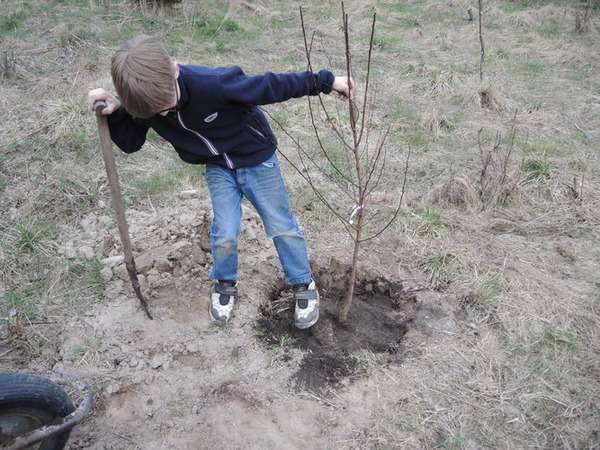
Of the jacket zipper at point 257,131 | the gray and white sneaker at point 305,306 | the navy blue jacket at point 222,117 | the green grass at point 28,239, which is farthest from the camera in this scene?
the green grass at point 28,239

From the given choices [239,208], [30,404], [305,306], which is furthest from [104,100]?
[305,306]

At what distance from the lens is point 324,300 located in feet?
9.95

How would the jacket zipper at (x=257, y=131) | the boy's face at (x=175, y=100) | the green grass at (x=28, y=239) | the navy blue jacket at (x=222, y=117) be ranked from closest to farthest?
the boy's face at (x=175, y=100) < the navy blue jacket at (x=222, y=117) < the jacket zipper at (x=257, y=131) < the green grass at (x=28, y=239)

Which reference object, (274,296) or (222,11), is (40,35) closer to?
(222,11)

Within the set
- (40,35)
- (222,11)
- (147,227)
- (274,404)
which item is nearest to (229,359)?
(274,404)

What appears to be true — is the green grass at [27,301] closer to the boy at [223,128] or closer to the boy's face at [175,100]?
the boy at [223,128]

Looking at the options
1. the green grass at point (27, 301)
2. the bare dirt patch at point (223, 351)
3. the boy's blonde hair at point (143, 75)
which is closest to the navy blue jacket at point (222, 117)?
the boy's blonde hair at point (143, 75)

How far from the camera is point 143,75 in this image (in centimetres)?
206

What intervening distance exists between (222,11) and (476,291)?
8.34 meters

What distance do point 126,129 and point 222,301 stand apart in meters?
1.04

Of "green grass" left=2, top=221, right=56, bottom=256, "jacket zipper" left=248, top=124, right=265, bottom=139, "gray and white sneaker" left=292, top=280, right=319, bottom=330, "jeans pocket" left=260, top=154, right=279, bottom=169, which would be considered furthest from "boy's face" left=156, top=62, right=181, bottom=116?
"green grass" left=2, top=221, right=56, bottom=256

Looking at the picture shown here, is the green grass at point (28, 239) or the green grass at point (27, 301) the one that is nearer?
the green grass at point (27, 301)

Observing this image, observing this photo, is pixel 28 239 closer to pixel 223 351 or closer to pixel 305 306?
pixel 223 351

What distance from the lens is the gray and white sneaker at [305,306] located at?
8.95ft
